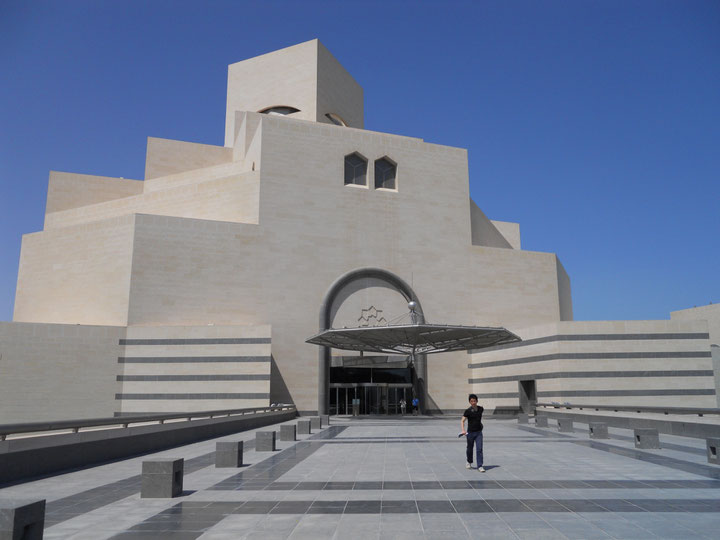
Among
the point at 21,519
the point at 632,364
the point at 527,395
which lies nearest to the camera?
the point at 21,519

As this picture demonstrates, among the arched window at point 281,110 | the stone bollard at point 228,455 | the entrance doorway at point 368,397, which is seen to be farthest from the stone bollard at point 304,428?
the arched window at point 281,110

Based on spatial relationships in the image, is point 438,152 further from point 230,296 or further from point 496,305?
point 230,296

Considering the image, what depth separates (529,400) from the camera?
145ft

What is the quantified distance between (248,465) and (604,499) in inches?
368

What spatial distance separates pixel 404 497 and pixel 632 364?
1341 inches

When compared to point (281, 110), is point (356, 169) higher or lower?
lower

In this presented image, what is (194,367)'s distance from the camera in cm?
4131

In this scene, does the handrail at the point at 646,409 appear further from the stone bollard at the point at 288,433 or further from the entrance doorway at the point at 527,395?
the stone bollard at the point at 288,433

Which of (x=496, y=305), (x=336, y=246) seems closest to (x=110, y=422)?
(x=336, y=246)

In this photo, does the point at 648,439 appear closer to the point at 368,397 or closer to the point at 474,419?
the point at 474,419

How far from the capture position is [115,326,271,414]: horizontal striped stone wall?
134ft

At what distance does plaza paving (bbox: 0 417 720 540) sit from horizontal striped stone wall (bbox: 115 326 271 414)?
73.5 feet

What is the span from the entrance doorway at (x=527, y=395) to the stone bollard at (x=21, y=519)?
134 ft

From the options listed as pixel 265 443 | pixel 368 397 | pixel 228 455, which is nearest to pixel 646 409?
pixel 265 443
